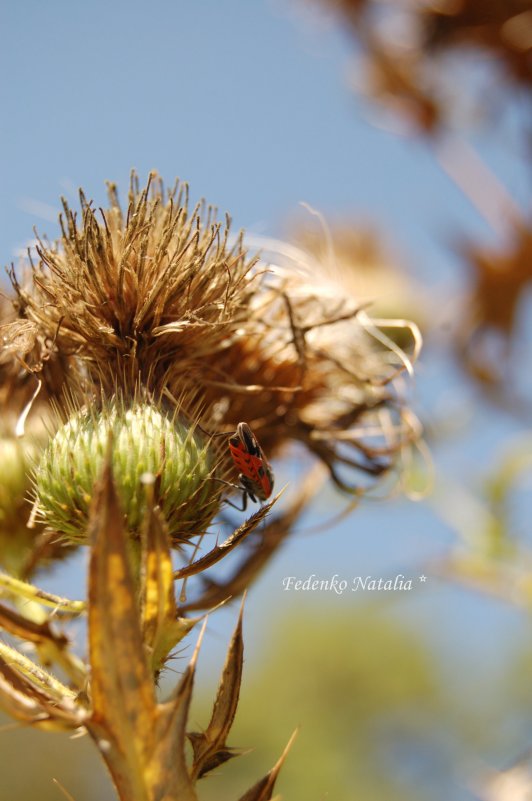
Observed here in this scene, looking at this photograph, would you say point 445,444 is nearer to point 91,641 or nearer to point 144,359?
point 144,359

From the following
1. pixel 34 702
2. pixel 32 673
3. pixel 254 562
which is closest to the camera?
pixel 34 702

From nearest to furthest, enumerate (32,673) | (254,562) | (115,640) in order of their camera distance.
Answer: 1. (115,640)
2. (32,673)
3. (254,562)

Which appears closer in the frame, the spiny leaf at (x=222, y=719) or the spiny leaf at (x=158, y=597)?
the spiny leaf at (x=158, y=597)

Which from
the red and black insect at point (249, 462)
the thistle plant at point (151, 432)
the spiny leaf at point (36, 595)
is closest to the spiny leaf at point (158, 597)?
the thistle plant at point (151, 432)

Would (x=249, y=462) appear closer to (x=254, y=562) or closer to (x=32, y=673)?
(x=32, y=673)

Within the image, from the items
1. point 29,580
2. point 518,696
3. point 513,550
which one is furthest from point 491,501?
point 518,696

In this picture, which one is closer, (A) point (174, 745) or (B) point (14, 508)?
(A) point (174, 745)

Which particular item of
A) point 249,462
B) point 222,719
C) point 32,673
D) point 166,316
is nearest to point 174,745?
point 222,719

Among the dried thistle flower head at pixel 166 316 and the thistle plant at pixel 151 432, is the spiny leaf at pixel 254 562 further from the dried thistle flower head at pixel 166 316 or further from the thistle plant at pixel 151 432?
the dried thistle flower head at pixel 166 316
